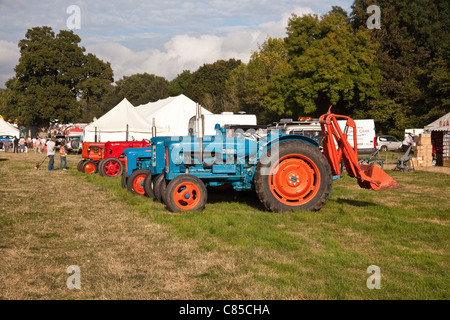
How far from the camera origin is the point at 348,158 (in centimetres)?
912

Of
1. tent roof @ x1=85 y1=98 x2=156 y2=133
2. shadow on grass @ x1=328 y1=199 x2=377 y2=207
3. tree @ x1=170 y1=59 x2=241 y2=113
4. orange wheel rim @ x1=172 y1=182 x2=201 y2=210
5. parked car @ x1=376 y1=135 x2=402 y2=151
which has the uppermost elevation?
tree @ x1=170 y1=59 x2=241 y2=113

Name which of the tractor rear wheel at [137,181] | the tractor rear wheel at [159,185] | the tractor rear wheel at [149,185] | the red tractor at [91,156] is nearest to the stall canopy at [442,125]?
the red tractor at [91,156]

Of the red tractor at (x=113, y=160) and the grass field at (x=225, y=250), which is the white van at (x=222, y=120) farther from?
the grass field at (x=225, y=250)

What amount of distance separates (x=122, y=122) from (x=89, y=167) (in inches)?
246

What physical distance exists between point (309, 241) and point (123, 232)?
284 centimetres

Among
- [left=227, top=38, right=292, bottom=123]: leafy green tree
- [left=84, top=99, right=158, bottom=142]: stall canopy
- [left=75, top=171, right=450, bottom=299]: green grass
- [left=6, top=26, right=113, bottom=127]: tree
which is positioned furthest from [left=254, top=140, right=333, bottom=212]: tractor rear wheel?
[left=6, top=26, right=113, bottom=127]: tree

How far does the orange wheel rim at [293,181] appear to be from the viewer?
352 inches

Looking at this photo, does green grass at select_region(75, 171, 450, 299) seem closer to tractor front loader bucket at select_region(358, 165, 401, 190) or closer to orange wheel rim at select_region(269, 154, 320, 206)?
orange wheel rim at select_region(269, 154, 320, 206)

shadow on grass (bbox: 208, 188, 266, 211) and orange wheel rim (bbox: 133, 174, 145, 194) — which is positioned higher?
orange wheel rim (bbox: 133, 174, 145, 194)

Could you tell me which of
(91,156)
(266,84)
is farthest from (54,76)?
(91,156)

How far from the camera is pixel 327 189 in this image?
8945 mm

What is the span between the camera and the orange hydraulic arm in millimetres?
9078

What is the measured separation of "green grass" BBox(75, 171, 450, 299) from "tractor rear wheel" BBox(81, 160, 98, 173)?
10517 mm

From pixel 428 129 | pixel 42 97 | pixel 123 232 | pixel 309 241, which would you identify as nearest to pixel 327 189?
pixel 309 241
